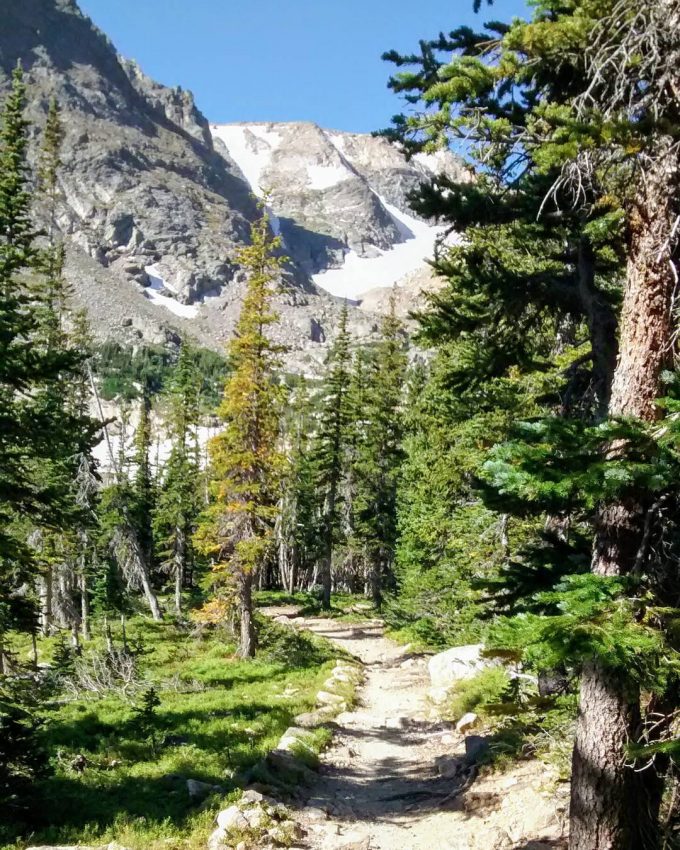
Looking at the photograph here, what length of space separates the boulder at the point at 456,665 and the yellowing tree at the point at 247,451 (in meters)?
6.76

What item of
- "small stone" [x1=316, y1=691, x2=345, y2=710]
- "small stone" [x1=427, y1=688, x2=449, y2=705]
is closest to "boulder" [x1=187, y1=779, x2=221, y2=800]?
"small stone" [x1=316, y1=691, x2=345, y2=710]

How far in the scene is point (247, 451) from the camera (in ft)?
70.4

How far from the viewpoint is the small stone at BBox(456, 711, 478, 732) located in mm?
12676

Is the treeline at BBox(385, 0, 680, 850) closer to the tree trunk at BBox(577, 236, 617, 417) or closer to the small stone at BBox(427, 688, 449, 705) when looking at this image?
the tree trunk at BBox(577, 236, 617, 417)

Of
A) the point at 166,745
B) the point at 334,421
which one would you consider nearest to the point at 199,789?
the point at 166,745

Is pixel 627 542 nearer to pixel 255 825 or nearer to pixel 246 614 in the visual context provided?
pixel 255 825

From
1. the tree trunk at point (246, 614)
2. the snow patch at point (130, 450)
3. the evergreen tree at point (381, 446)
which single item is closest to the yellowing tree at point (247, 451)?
the tree trunk at point (246, 614)

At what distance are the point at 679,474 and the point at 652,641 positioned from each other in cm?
120

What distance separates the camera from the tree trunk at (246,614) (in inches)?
851

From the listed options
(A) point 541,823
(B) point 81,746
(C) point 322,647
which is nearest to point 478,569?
(A) point 541,823

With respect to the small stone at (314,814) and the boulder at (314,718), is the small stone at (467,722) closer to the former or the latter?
the boulder at (314,718)

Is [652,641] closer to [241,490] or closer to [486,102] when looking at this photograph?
[486,102]

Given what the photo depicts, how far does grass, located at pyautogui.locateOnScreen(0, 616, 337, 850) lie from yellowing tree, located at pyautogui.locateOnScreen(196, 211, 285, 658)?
2.58m

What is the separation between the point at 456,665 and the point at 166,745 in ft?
26.5
